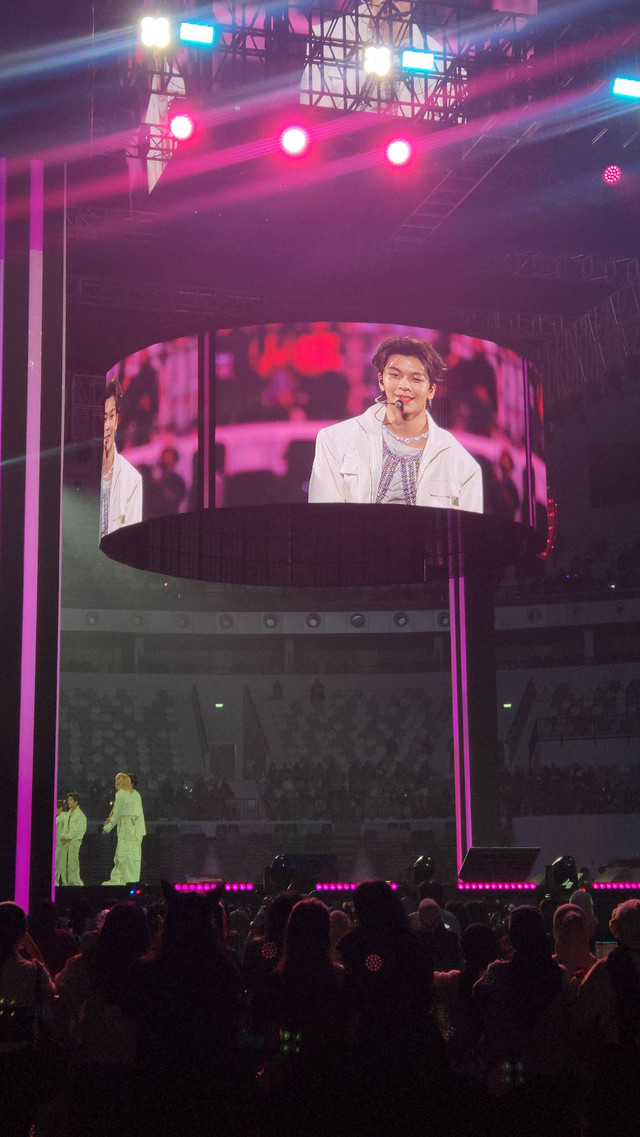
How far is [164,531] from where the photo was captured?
1392 centimetres

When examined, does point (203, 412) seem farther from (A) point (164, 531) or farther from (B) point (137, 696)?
(B) point (137, 696)

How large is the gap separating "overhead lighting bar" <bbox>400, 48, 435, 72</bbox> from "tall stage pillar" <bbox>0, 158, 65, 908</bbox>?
5.92 m

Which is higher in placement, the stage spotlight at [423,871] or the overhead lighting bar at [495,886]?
the stage spotlight at [423,871]

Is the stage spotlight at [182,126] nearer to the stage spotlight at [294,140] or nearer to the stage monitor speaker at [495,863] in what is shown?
the stage spotlight at [294,140]

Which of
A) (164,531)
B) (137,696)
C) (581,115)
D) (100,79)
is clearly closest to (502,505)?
(164,531)

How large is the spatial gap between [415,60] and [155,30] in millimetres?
3154

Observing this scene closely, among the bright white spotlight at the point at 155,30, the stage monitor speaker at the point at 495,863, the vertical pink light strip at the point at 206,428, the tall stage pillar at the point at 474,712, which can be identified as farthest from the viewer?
the tall stage pillar at the point at 474,712

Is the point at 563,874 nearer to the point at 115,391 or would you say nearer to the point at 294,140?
the point at 115,391

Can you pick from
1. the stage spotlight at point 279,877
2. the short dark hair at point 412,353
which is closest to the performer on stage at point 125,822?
the stage spotlight at point 279,877

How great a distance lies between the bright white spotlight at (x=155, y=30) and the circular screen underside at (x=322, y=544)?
577 cm

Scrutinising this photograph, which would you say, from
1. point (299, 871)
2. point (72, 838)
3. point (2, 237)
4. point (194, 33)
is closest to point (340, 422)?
point (2, 237)

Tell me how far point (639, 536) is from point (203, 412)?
74.8 ft

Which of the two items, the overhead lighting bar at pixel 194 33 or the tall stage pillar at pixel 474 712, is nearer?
the overhead lighting bar at pixel 194 33

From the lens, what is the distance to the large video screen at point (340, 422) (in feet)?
37.2
